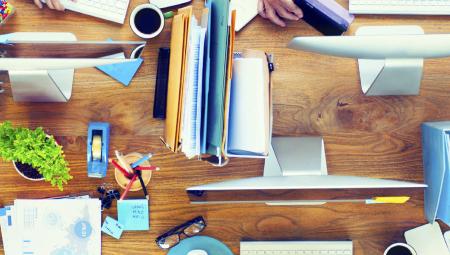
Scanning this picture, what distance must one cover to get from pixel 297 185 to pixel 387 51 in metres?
0.38

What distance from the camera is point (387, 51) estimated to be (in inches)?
47.1

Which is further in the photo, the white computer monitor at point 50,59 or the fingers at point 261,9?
the fingers at point 261,9

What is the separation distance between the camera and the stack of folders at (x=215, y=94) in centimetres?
107

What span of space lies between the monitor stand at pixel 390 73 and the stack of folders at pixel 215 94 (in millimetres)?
354

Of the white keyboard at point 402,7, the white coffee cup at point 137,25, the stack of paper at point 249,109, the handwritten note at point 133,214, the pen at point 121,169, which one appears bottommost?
the handwritten note at point 133,214

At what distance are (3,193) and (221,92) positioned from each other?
740mm

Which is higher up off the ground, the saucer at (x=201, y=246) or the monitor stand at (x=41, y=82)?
the monitor stand at (x=41, y=82)

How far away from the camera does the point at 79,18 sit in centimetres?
141

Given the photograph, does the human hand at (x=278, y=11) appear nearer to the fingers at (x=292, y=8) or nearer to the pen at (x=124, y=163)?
the fingers at (x=292, y=8)

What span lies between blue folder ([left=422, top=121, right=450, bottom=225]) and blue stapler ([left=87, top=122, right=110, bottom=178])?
85 cm

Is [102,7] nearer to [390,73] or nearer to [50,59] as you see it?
[50,59]

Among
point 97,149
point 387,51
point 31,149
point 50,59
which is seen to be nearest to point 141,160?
point 97,149

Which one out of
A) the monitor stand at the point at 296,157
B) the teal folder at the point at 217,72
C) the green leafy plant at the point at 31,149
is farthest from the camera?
the monitor stand at the point at 296,157

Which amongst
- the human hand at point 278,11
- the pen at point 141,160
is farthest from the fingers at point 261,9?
the pen at point 141,160
